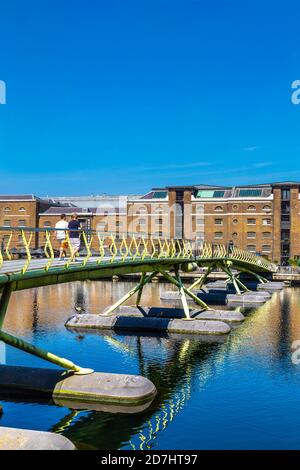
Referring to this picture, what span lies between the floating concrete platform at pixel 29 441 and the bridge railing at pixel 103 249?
5.12 metres

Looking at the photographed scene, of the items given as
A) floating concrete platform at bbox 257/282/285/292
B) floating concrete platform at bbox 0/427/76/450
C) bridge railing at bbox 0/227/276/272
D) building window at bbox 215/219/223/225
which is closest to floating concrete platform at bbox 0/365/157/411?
bridge railing at bbox 0/227/276/272

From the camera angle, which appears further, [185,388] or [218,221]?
[218,221]

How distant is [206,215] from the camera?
94.4 metres

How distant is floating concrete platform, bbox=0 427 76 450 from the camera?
12828 mm

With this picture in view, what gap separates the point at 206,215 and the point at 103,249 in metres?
69.6

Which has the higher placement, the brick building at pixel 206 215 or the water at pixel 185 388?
the brick building at pixel 206 215

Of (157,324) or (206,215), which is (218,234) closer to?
(206,215)

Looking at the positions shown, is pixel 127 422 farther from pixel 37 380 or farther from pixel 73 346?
pixel 73 346

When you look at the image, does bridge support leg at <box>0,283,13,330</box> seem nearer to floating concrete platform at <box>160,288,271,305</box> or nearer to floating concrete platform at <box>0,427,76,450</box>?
floating concrete platform at <box>0,427,76,450</box>

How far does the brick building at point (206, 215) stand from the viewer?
90250 mm

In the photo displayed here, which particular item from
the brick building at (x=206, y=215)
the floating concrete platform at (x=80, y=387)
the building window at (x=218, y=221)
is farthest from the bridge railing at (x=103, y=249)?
the building window at (x=218, y=221)

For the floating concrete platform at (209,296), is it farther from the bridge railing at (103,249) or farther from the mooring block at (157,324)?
the mooring block at (157,324)

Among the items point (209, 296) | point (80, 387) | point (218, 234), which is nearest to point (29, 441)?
point (80, 387)

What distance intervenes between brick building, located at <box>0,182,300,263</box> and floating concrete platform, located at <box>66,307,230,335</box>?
54.6m
